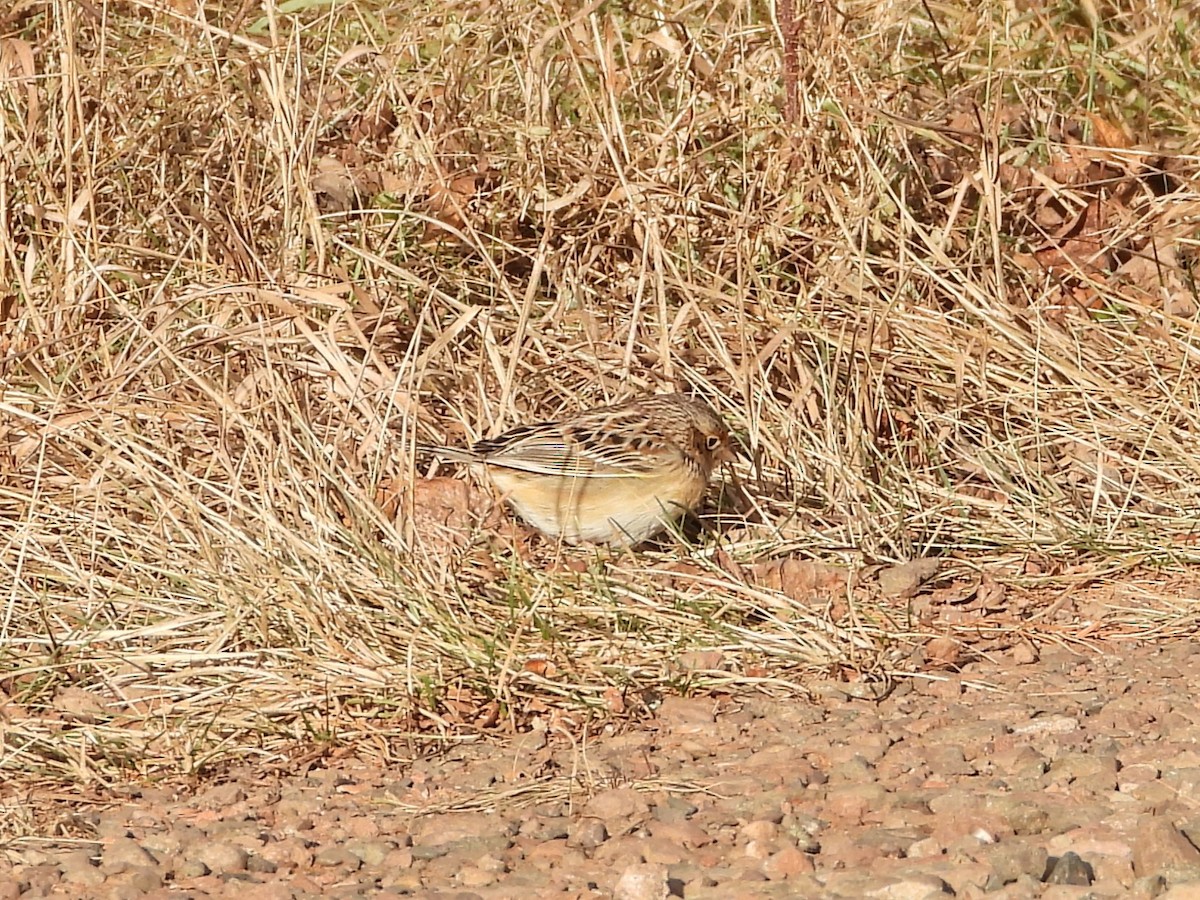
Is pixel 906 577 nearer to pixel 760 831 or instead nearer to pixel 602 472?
pixel 602 472

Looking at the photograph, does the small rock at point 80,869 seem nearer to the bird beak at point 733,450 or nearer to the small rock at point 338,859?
the small rock at point 338,859

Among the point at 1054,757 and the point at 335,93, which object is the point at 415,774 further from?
the point at 335,93

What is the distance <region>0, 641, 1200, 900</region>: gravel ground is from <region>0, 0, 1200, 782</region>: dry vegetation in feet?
0.89

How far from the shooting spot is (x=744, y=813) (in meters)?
4.41

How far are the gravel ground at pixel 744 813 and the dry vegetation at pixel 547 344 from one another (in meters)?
0.27

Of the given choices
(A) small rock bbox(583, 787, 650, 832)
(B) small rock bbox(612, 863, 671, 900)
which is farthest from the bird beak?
(B) small rock bbox(612, 863, 671, 900)


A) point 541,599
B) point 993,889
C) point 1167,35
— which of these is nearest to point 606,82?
point 541,599

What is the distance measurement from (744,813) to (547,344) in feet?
9.88

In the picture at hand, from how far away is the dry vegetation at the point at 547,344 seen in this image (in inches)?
217

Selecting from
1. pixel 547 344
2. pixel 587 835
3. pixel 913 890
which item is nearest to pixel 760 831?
pixel 587 835

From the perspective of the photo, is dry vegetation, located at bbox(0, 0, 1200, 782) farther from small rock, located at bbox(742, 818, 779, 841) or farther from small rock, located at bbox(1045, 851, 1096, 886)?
small rock, located at bbox(1045, 851, 1096, 886)

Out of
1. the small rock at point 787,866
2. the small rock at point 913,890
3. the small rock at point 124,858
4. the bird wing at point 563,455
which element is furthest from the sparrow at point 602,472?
the small rock at point 913,890

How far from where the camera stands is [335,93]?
8.18 metres

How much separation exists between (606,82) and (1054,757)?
3.24 metres
